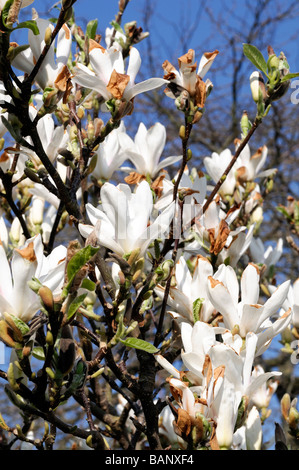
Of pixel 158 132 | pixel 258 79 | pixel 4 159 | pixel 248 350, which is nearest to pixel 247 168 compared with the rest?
pixel 158 132

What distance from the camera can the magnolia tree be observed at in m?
0.79

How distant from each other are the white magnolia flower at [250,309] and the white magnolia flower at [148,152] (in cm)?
40

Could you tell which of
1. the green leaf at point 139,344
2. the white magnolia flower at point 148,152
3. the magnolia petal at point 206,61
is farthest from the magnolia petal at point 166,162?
the green leaf at point 139,344

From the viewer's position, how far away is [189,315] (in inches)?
43.6

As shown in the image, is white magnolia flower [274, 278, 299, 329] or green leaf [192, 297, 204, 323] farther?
white magnolia flower [274, 278, 299, 329]

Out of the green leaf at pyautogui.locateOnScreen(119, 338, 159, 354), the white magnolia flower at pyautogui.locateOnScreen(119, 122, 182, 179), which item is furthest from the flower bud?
the green leaf at pyautogui.locateOnScreen(119, 338, 159, 354)

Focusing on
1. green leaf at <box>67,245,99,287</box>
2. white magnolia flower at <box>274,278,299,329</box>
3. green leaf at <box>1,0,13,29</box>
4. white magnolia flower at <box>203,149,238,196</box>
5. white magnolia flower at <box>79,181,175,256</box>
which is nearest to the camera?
green leaf at <box>67,245,99,287</box>

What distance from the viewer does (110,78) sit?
103cm

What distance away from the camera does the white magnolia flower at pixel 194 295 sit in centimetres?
108

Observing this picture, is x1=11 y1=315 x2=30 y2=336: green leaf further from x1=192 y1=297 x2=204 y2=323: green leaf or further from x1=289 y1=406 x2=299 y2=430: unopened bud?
x1=289 y1=406 x2=299 y2=430: unopened bud
